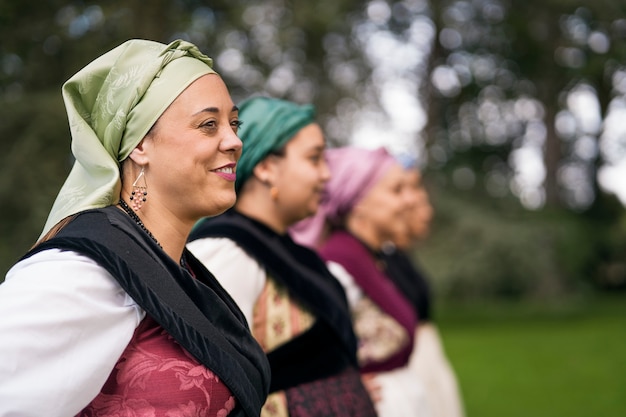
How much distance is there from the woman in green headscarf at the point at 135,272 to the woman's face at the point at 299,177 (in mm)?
1002

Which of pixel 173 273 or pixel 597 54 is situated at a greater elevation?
pixel 173 273

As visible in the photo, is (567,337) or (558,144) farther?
(558,144)

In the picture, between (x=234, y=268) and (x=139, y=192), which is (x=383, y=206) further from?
(x=139, y=192)

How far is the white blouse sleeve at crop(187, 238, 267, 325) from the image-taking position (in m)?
2.71

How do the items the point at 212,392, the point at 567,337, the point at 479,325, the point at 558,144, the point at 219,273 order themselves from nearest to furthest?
the point at 212,392 < the point at 219,273 < the point at 567,337 < the point at 479,325 < the point at 558,144

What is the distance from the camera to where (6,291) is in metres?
1.60

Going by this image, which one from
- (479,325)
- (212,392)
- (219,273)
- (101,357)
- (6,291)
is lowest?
(479,325)

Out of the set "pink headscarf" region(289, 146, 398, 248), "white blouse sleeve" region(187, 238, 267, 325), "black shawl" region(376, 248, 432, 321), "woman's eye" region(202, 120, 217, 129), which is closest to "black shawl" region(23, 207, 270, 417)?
"woman's eye" region(202, 120, 217, 129)

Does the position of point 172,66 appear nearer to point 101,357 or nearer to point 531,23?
point 101,357

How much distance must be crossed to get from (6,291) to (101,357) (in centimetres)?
23

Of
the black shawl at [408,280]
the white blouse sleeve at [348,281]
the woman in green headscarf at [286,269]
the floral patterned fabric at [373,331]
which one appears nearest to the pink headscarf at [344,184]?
the white blouse sleeve at [348,281]

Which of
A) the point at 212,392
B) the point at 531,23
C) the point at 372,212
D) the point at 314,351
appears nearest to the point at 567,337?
the point at 531,23

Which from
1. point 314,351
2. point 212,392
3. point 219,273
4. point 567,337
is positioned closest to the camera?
point 212,392

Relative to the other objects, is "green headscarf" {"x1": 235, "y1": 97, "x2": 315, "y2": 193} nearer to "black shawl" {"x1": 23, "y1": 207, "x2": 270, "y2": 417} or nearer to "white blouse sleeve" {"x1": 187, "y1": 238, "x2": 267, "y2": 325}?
"white blouse sleeve" {"x1": 187, "y1": 238, "x2": 267, "y2": 325}
